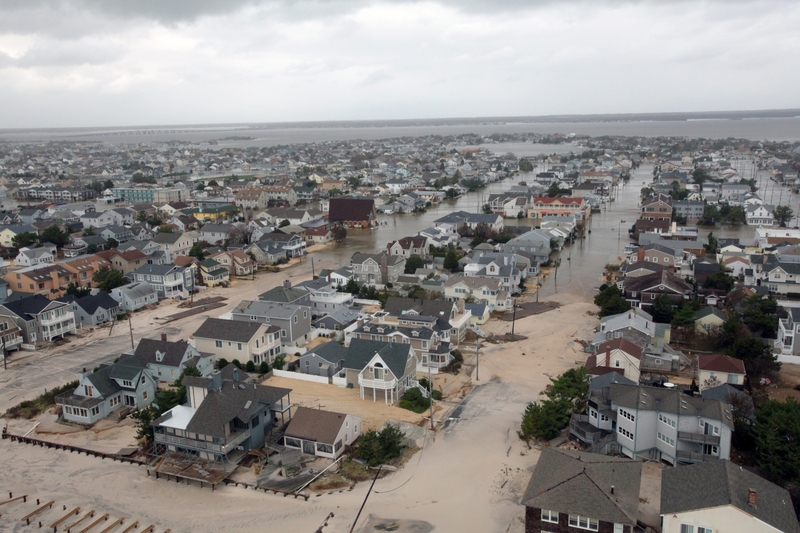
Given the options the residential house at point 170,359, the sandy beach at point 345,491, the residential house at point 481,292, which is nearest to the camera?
the sandy beach at point 345,491

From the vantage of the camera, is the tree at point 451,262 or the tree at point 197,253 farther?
the tree at point 197,253

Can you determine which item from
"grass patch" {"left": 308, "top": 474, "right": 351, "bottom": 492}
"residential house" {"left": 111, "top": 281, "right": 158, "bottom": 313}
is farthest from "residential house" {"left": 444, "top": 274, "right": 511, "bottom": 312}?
"grass patch" {"left": 308, "top": 474, "right": 351, "bottom": 492}

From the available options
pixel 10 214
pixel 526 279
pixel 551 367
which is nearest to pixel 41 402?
pixel 551 367

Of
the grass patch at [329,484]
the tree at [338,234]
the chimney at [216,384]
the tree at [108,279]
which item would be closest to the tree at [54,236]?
the tree at [108,279]

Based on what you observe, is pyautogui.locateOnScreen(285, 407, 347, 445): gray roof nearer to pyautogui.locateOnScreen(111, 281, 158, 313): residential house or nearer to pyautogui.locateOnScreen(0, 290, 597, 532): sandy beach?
pyautogui.locateOnScreen(0, 290, 597, 532): sandy beach

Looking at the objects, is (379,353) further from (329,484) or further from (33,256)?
(33,256)

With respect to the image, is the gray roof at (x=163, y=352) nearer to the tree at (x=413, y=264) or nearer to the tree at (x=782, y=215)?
the tree at (x=413, y=264)
